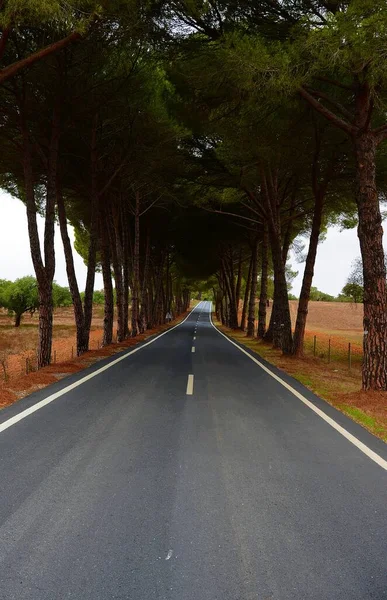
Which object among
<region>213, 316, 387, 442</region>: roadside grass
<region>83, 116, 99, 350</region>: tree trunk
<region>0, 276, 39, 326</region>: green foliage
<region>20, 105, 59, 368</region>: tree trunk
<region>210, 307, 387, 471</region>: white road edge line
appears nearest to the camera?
<region>210, 307, 387, 471</region>: white road edge line

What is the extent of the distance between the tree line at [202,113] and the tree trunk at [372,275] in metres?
0.03

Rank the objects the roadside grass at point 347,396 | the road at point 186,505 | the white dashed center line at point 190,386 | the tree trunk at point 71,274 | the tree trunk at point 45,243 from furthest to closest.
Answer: the tree trunk at point 71,274
the tree trunk at point 45,243
the white dashed center line at point 190,386
the roadside grass at point 347,396
the road at point 186,505

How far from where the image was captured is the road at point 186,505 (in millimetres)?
2624

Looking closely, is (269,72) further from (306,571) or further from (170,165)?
(170,165)

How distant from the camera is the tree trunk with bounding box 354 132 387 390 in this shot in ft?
29.1

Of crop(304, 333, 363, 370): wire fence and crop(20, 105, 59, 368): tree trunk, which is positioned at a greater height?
crop(20, 105, 59, 368): tree trunk

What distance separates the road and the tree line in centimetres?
477

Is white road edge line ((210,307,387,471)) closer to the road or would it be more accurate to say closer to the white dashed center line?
the road

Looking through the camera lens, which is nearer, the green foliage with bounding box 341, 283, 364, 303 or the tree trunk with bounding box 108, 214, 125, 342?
the tree trunk with bounding box 108, 214, 125, 342

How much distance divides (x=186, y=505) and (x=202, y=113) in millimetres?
13176

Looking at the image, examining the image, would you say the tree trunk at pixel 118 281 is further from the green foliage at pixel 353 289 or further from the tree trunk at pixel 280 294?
the green foliage at pixel 353 289

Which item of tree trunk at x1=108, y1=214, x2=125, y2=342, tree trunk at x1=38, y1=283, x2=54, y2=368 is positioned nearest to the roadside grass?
tree trunk at x1=38, y1=283, x2=54, y2=368

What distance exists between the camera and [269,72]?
808cm

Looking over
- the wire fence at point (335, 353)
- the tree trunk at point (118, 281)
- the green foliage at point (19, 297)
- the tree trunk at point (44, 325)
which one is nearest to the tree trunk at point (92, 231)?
the tree trunk at point (44, 325)
